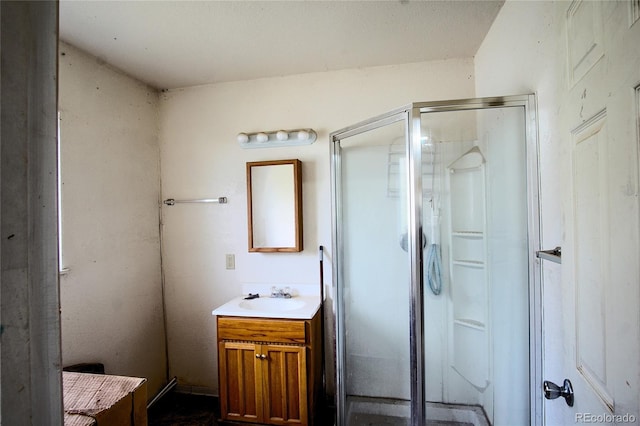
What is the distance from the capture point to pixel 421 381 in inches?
52.1

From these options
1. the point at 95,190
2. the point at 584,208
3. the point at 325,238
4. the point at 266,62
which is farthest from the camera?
the point at 325,238

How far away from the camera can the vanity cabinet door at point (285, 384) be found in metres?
1.74

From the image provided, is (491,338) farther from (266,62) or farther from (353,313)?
(266,62)

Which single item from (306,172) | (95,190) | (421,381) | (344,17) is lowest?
(421,381)

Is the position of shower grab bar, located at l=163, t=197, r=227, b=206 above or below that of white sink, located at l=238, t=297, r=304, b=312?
above

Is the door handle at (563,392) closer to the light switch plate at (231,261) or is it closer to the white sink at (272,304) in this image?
→ the white sink at (272,304)

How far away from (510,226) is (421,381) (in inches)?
32.9

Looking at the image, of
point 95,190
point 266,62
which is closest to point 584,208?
point 266,62

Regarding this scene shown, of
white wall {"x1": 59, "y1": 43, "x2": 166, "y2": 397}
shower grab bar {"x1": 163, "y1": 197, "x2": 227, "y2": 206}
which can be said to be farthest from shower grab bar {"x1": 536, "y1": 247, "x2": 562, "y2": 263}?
white wall {"x1": 59, "y1": 43, "x2": 166, "y2": 397}

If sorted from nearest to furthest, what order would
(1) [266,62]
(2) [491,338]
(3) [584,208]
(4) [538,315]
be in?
(3) [584,208], (4) [538,315], (2) [491,338], (1) [266,62]

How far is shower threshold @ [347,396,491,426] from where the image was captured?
1.49 metres

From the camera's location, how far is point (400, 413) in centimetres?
164

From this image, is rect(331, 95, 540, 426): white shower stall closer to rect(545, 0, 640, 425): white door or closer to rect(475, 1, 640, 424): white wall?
rect(475, 1, 640, 424): white wall

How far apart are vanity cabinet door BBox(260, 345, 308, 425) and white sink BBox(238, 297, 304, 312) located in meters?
0.31
